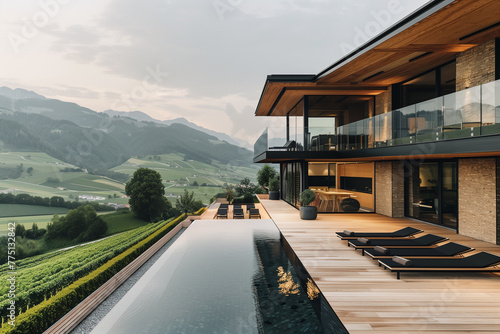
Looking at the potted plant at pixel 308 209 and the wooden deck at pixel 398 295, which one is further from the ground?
the potted plant at pixel 308 209

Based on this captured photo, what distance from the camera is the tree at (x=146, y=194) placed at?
155 feet

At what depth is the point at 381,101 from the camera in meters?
15.5

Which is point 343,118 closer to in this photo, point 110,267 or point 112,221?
point 110,267

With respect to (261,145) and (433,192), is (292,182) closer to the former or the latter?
(261,145)

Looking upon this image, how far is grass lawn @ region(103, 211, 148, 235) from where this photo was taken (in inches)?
1973

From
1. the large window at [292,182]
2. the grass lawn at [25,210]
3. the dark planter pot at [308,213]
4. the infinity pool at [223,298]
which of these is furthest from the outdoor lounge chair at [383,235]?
the grass lawn at [25,210]

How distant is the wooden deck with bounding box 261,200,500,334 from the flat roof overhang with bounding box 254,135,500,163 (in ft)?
9.43

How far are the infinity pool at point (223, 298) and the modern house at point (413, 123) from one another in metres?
5.43

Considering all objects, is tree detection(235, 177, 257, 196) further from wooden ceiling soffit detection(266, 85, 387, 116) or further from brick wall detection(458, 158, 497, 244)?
brick wall detection(458, 158, 497, 244)

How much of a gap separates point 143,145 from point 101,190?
18270mm

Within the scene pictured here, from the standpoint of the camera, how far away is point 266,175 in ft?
95.5

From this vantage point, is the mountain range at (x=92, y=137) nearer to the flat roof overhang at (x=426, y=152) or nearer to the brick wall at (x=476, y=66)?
the flat roof overhang at (x=426, y=152)

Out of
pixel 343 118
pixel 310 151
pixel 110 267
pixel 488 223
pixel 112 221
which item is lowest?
pixel 112 221

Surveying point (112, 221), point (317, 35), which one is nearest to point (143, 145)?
point (112, 221)
